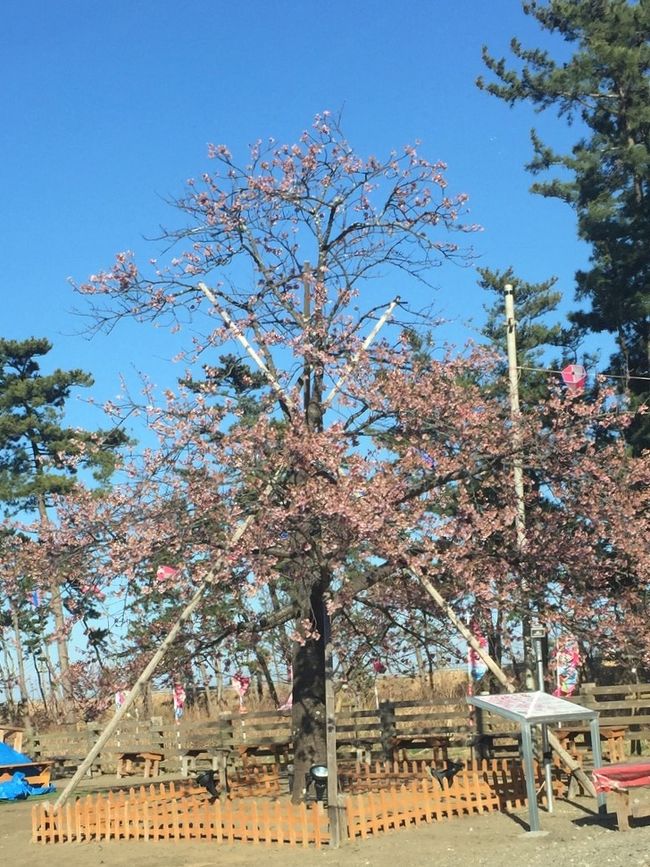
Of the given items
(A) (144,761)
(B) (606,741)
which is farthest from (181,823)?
(A) (144,761)

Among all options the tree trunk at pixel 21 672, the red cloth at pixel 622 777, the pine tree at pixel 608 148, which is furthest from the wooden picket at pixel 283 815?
the tree trunk at pixel 21 672

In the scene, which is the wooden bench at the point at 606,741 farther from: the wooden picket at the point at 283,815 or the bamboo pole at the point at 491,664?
the bamboo pole at the point at 491,664

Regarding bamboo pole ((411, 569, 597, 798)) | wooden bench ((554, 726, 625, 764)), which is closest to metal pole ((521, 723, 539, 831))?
bamboo pole ((411, 569, 597, 798))

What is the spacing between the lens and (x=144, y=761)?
2269 cm

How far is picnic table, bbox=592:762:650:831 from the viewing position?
10.8m

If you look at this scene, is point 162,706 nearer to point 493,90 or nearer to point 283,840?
point 493,90

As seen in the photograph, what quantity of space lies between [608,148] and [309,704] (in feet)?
65.5

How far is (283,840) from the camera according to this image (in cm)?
1148

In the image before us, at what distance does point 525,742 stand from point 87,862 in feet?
16.7

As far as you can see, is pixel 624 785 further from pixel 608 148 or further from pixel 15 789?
pixel 608 148

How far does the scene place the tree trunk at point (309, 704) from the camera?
46.1 feet

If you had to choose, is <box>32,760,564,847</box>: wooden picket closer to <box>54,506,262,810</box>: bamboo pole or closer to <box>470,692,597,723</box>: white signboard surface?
<box>54,506,262,810</box>: bamboo pole

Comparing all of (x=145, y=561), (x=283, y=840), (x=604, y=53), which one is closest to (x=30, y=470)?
(x=604, y=53)

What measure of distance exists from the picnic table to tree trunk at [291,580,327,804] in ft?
14.3
